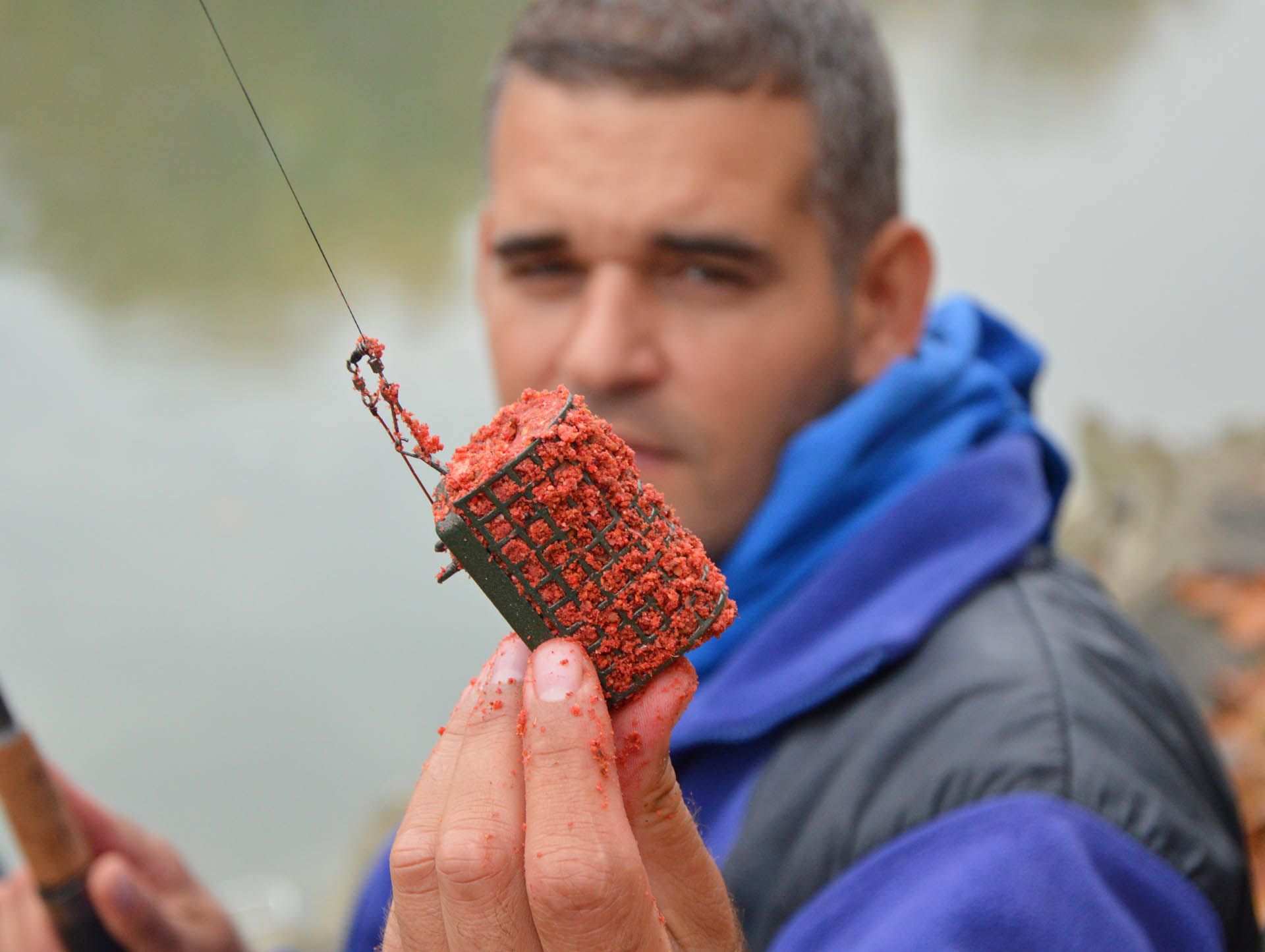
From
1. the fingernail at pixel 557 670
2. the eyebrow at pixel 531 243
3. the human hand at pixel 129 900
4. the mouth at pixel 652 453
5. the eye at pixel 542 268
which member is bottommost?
the human hand at pixel 129 900

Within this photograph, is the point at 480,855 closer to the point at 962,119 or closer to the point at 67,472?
the point at 67,472

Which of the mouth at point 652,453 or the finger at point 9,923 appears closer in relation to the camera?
the finger at point 9,923

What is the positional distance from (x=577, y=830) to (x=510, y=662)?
0.21 metres

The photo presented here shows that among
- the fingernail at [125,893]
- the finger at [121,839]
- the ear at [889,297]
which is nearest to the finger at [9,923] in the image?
the finger at [121,839]

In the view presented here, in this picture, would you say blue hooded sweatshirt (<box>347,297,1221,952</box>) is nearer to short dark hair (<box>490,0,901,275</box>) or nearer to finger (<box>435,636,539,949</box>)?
short dark hair (<box>490,0,901,275</box>)

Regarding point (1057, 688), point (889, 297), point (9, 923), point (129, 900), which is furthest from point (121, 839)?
point (889, 297)

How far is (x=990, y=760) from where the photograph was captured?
1.60 metres

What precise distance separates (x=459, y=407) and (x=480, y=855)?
383cm

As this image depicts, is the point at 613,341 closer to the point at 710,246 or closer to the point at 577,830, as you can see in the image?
the point at 710,246

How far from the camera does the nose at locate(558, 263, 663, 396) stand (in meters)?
1.91

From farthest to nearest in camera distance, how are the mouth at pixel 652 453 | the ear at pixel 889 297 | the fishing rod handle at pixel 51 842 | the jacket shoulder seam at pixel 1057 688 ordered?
the ear at pixel 889 297 < the mouth at pixel 652 453 < the fishing rod handle at pixel 51 842 < the jacket shoulder seam at pixel 1057 688

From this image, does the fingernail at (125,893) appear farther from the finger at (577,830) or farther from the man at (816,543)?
the finger at (577,830)

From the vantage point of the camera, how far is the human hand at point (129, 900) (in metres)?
1.87

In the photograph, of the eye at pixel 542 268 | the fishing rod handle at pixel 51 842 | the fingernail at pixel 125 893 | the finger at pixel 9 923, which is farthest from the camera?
the eye at pixel 542 268
